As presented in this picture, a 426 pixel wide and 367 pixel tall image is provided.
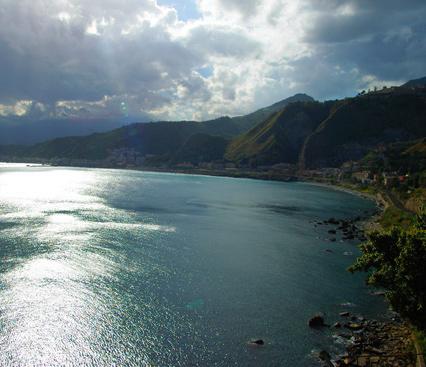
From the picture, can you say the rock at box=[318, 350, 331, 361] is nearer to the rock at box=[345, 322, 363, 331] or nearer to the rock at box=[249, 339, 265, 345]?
the rock at box=[249, 339, 265, 345]

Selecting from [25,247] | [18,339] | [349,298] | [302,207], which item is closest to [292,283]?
[349,298]

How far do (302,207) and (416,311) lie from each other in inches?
4384

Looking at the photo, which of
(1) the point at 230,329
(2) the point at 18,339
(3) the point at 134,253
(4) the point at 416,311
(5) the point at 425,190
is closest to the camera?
(4) the point at 416,311

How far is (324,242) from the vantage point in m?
80.8

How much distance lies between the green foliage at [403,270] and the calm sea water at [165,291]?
8089 mm

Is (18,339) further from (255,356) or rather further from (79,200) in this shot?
(79,200)

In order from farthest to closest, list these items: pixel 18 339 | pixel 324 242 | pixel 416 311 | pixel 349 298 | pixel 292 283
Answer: pixel 324 242, pixel 292 283, pixel 349 298, pixel 18 339, pixel 416 311

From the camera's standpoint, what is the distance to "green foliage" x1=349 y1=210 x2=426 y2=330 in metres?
31.2

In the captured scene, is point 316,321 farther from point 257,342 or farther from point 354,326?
point 257,342

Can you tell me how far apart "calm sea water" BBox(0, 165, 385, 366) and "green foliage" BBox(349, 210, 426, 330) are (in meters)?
8.09

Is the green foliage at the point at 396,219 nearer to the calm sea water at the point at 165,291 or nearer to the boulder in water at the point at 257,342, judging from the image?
the calm sea water at the point at 165,291

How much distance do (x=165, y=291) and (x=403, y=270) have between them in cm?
2982

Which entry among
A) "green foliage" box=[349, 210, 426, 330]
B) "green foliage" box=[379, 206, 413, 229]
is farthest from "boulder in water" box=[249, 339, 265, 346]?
"green foliage" box=[379, 206, 413, 229]

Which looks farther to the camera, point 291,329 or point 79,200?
point 79,200
